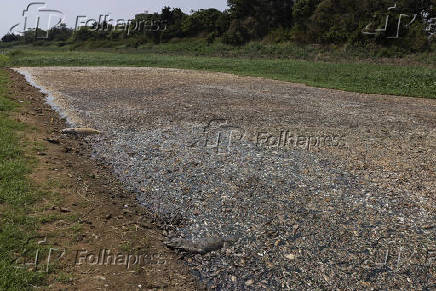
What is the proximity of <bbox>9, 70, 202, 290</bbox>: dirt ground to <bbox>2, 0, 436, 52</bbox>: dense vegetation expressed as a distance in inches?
1450

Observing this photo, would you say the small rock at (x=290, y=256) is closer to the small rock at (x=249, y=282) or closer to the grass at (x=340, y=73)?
the small rock at (x=249, y=282)

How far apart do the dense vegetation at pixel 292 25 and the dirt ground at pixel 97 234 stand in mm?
36843

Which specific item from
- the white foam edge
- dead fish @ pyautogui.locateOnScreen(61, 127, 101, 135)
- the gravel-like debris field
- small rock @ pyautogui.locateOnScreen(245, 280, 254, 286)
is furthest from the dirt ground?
the white foam edge

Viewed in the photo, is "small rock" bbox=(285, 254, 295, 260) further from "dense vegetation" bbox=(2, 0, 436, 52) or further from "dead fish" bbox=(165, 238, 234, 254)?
"dense vegetation" bbox=(2, 0, 436, 52)

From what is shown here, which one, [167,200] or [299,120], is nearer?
[167,200]

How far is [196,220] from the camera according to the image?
22.8ft

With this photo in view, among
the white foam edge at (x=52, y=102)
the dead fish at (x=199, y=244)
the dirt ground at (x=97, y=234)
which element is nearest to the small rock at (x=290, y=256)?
the dead fish at (x=199, y=244)

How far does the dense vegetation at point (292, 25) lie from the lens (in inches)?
1492

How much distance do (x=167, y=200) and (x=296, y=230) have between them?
281 centimetres

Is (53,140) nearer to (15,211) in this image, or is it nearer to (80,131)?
(80,131)

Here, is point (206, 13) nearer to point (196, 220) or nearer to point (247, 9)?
point (247, 9)

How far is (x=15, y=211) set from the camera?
6281 millimetres

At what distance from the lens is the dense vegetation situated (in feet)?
124

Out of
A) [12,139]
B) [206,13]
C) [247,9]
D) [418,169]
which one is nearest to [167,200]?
[12,139]
